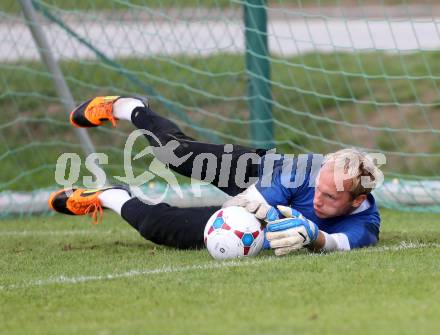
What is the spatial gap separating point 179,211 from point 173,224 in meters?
0.12

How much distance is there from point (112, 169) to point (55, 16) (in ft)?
6.83

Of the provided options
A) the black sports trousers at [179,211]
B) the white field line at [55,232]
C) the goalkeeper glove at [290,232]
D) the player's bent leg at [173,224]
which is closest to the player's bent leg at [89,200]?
the black sports trousers at [179,211]

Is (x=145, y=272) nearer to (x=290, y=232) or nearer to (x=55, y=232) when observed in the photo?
(x=290, y=232)

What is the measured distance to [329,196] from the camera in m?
5.25

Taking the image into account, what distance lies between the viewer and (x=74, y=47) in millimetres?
9273

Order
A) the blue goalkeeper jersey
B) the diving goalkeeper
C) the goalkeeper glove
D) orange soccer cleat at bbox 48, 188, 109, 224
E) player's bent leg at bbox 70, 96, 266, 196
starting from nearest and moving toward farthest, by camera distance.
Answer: the goalkeeper glove, the diving goalkeeper, the blue goalkeeper jersey, player's bent leg at bbox 70, 96, 266, 196, orange soccer cleat at bbox 48, 188, 109, 224

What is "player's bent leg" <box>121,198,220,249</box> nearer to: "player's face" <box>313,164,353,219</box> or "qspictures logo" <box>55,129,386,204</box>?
"qspictures logo" <box>55,129,386,204</box>

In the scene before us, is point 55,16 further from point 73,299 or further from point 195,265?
point 73,299

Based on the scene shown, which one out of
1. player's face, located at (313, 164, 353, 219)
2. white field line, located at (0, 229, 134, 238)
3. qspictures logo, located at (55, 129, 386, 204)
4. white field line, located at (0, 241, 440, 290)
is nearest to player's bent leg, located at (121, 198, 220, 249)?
qspictures logo, located at (55, 129, 386, 204)

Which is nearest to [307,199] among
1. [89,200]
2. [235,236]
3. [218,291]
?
[235,236]

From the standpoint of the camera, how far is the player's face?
205 inches

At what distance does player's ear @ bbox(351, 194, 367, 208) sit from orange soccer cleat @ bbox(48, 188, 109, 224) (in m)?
1.76

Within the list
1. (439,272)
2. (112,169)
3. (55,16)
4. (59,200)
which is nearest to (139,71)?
(112,169)

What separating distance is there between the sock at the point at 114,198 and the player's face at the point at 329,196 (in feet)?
4.51
